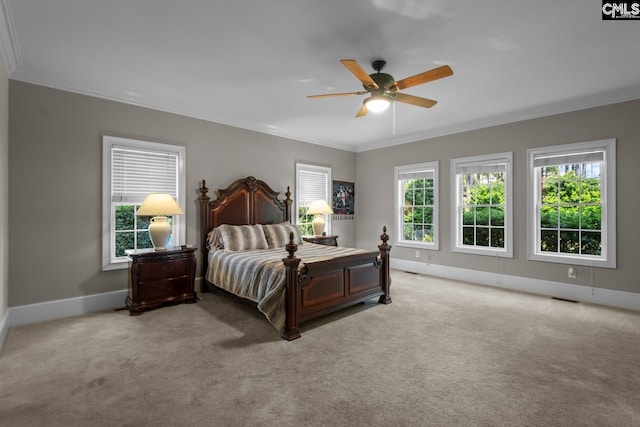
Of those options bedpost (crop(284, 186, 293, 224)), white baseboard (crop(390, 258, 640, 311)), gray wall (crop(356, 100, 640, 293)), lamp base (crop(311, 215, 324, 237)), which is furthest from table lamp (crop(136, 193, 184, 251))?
white baseboard (crop(390, 258, 640, 311))

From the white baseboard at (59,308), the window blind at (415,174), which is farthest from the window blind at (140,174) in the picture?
the window blind at (415,174)

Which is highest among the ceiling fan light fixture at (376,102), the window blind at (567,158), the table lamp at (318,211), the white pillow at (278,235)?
the ceiling fan light fixture at (376,102)

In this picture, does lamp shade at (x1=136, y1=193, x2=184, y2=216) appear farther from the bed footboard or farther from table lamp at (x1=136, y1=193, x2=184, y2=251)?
the bed footboard

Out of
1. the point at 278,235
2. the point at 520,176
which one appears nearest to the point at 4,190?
the point at 278,235

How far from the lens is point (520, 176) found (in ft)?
15.5

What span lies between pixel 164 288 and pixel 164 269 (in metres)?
0.23

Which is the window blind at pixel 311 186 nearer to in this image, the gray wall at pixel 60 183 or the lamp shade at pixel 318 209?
the lamp shade at pixel 318 209

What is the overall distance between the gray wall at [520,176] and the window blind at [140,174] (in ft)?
12.9

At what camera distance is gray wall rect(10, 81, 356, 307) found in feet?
11.0

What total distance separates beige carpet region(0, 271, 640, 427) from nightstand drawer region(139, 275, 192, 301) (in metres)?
0.21

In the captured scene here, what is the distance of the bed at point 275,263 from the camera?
308 cm

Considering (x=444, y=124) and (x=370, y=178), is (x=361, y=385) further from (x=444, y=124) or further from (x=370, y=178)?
(x=370, y=178)

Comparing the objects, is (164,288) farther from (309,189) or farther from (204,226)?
(309,189)

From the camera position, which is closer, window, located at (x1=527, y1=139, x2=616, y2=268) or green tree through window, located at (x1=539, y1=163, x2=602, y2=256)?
window, located at (x1=527, y1=139, x2=616, y2=268)
